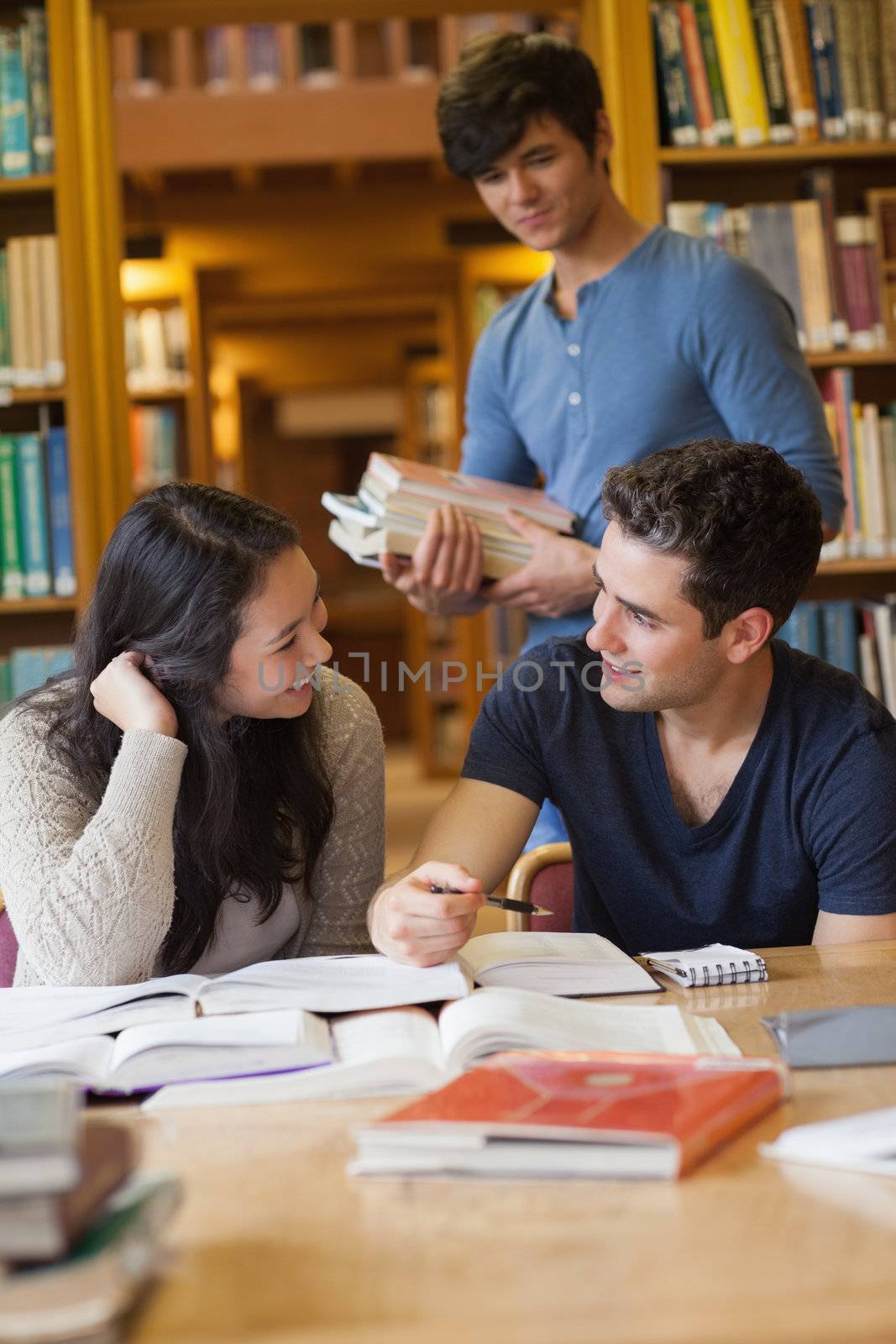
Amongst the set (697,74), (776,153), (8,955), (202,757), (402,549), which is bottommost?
(8,955)

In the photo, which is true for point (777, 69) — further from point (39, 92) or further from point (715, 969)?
point (715, 969)

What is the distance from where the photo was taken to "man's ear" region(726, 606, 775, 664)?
1630 millimetres

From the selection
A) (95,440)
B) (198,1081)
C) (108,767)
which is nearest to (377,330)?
(95,440)

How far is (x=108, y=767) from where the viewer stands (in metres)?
1.62

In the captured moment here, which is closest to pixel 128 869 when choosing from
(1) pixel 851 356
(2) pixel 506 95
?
(2) pixel 506 95

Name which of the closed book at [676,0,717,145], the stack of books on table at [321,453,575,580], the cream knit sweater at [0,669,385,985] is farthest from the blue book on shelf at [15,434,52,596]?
the closed book at [676,0,717,145]

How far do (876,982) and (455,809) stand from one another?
1.80ft

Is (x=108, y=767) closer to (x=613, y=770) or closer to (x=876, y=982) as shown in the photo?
(x=613, y=770)

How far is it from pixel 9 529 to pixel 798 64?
1.86 metres

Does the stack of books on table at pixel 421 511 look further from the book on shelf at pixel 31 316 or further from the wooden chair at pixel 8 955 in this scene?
the book on shelf at pixel 31 316

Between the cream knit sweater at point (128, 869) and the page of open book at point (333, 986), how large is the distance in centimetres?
19

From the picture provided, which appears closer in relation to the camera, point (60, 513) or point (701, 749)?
Answer: point (701, 749)

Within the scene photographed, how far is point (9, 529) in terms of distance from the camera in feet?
9.62

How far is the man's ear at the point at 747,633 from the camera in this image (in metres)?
1.63
